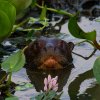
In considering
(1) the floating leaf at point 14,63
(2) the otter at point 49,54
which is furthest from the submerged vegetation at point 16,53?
(2) the otter at point 49,54

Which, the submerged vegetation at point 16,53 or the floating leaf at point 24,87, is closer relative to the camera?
the submerged vegetation at point 16,53

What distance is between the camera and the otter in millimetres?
1845

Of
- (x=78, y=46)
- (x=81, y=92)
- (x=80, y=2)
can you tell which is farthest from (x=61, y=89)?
(x=80, y=2)

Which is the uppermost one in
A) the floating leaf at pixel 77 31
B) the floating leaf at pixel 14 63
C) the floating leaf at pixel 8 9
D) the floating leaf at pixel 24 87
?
the floating leaf at pixel 8 9

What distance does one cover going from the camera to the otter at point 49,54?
1.84 metres

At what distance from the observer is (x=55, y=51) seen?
188cm

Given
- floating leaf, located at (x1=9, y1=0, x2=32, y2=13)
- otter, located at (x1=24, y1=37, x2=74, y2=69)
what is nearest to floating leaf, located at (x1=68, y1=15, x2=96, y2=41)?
otter, located at (x1=24, y1=37, x2=74, y2=69)

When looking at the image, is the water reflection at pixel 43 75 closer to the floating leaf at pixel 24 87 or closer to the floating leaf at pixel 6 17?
the floating leaf at pixel 24 87

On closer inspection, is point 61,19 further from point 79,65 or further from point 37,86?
point 37,86

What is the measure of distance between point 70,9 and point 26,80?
1728 millimetres

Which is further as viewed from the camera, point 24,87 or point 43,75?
point 43,75

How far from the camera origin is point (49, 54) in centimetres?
185

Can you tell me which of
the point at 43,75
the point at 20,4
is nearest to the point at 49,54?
the point at 43,75

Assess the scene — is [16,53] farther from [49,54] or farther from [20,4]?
[20,4]
